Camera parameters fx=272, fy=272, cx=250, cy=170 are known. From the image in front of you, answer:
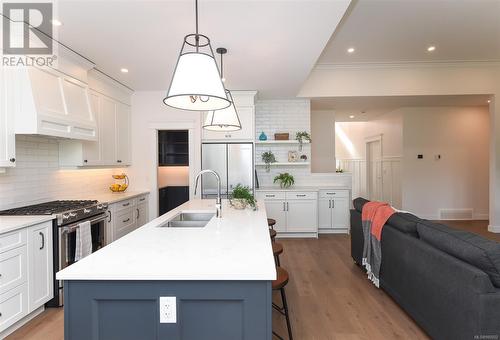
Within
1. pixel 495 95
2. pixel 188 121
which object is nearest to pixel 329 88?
pixel 188 121

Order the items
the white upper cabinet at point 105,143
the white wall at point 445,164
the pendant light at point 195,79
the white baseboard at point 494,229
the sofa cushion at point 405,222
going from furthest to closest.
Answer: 1. the white wall at point 445,164
2. the white baseboard at point 494,229
3. the white upper cabinet at point 105,143
4. the sofa cushion at point 405,222
5. the pendant light at point 195,79

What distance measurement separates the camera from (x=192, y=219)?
284cm

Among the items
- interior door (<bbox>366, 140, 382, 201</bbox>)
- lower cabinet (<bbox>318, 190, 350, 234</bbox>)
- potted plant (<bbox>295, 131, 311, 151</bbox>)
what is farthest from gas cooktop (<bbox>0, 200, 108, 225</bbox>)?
interior door (<bbox>366, 140, 382, 201</bbox>)

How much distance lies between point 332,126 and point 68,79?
5280 millimetres

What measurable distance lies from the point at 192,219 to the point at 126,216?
1809mm

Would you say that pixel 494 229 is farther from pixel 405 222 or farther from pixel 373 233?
pixel 405 222

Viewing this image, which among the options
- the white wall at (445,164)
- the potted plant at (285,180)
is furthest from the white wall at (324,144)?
the white wall at (445,164)

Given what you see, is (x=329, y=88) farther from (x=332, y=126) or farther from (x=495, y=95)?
(x=495, y=95)

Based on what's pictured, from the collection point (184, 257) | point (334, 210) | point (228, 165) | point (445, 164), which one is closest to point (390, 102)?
point (445, 164)

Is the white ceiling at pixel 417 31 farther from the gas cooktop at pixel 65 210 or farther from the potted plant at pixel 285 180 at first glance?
the gas cooktop at pixel 65 210

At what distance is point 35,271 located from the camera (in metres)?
2.40

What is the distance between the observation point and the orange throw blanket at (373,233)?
287cm

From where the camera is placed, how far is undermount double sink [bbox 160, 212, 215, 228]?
104 inches

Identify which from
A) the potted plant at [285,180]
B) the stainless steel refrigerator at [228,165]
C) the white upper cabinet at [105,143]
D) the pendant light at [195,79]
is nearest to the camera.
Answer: the pendant light at [195,79]
